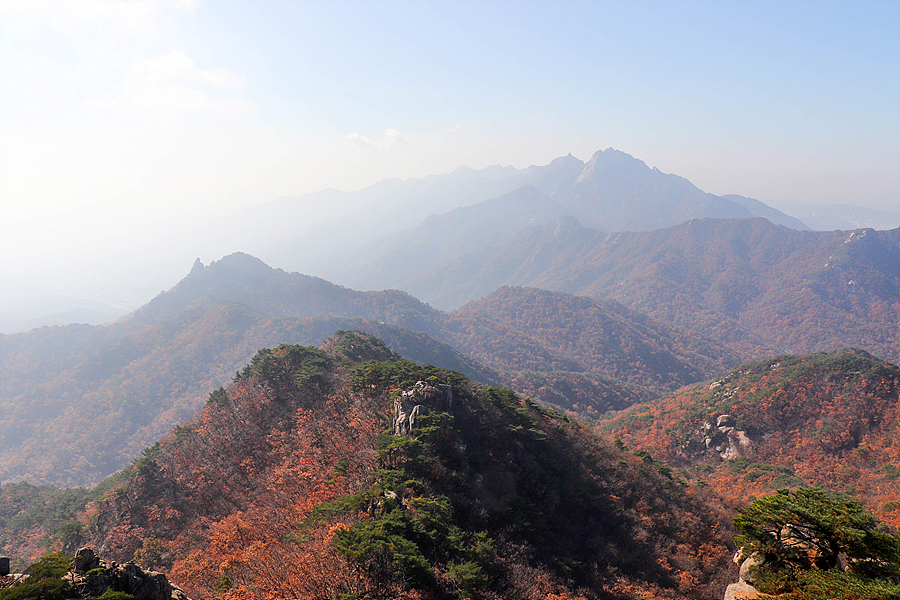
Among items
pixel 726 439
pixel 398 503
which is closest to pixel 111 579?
pixel 398 503

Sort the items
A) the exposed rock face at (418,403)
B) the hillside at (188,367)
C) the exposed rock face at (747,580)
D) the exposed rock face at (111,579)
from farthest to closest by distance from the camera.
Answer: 1. the hillside at (188,367)
2. the exposed rock face at (418,403)
3. the exposed rock face at (747,580)
4. the exposed rock face at (111,579)

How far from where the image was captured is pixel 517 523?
22.6 meters

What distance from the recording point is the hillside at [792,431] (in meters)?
49.1

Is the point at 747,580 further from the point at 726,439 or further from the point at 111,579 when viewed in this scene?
the point at 726,439

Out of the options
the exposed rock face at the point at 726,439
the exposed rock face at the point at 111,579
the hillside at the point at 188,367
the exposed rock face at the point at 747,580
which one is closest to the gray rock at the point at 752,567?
the exposed rock face at the point at 747,580

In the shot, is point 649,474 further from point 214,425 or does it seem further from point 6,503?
point 6,503

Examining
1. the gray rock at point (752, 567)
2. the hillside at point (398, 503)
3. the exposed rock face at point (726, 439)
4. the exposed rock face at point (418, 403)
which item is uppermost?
the exposed rock face at point (418, 403)

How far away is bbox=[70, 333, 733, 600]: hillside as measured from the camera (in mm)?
16391

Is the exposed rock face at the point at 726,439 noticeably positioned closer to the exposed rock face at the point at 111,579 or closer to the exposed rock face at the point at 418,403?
the exposed rock face at the point at 418,403

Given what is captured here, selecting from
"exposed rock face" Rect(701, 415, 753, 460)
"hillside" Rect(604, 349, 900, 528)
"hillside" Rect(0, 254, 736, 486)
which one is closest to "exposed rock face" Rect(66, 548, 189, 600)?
"hillside" Rect(604, 349, 900, 528)

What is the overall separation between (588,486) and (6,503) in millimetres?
84484

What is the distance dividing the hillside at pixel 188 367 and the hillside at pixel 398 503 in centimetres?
7900

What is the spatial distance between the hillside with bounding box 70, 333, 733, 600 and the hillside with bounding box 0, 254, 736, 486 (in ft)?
259

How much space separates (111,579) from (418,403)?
19.0 meters
